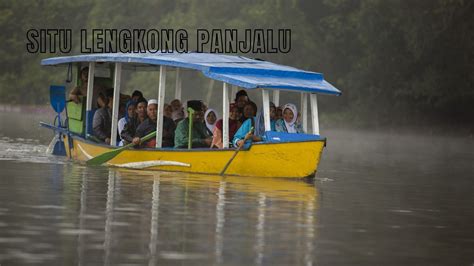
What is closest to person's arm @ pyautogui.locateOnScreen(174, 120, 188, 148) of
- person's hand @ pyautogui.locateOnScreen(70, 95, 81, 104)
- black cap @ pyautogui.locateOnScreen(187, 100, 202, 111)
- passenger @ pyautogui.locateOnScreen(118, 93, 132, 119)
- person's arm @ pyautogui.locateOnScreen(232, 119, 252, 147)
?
black cap @ pyautogui.locateOnScreen(187, 100, 202, 111)

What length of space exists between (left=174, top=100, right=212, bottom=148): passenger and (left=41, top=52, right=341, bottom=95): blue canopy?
84 cm

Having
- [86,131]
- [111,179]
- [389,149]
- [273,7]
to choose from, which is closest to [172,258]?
[111,179]

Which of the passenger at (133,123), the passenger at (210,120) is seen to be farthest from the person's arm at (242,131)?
the passenger at (133,123)

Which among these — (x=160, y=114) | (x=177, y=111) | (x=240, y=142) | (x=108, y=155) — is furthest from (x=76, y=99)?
(x=240, y=142)

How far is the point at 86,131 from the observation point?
24719 millimetres

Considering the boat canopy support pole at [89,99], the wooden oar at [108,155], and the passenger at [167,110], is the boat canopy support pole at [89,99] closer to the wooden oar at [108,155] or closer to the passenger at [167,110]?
the wooden oar at [108,155]

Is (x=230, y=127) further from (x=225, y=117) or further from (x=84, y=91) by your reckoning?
(x=84, y=91)

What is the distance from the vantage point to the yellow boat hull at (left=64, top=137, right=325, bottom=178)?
2014cm

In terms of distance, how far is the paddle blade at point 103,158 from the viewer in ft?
74.8

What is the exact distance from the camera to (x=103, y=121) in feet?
79.4

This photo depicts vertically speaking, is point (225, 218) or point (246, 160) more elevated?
point (246, 160)

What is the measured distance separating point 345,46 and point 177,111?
3906cm

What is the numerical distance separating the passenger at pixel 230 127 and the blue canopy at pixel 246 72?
2.61ft

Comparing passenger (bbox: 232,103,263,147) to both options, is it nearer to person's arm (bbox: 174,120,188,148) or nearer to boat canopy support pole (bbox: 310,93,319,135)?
boat canopy support pole (bbox: 310,93,319,135)
